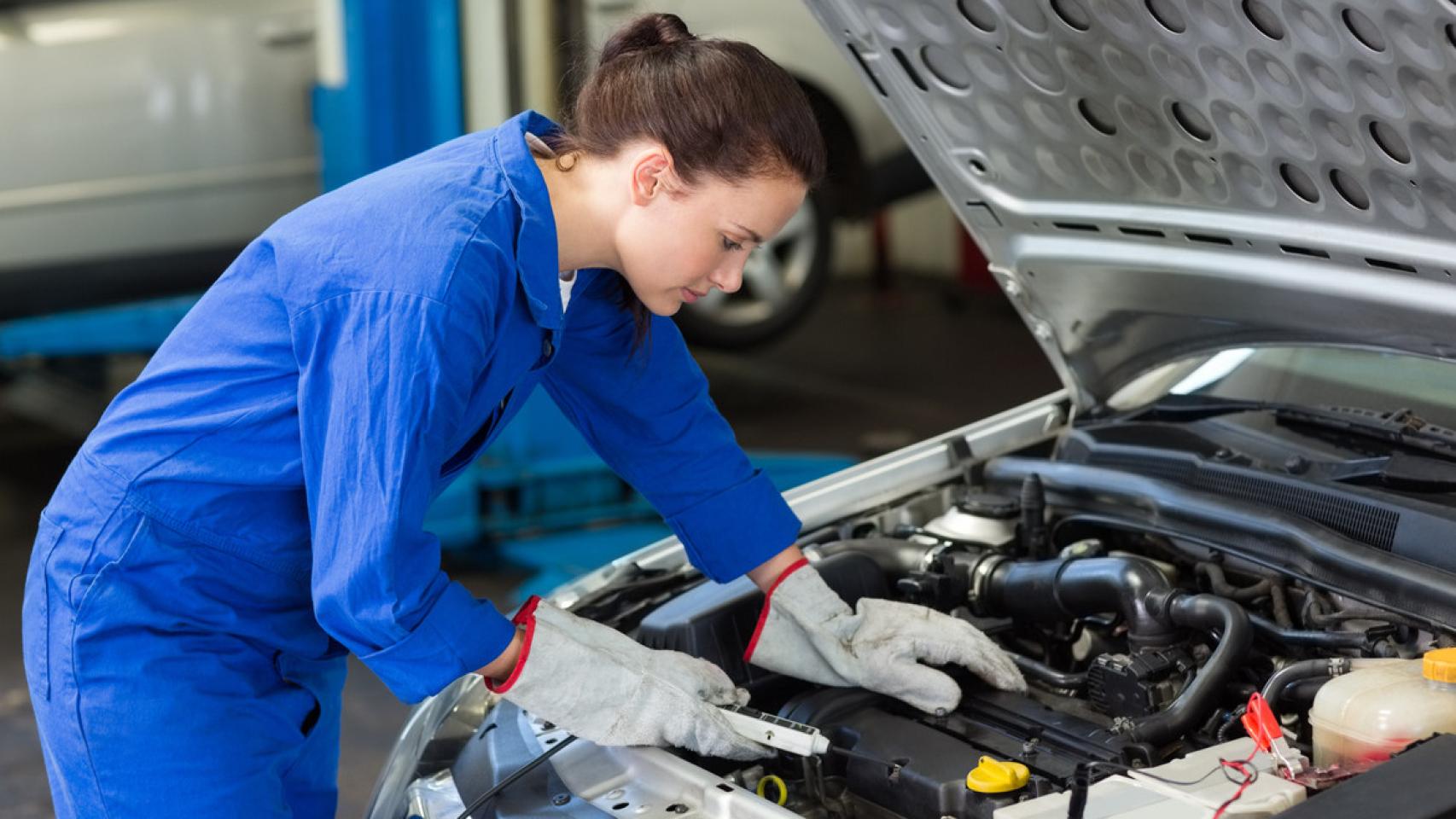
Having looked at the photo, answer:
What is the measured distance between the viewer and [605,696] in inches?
62.4

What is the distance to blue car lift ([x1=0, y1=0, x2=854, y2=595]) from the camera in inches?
154

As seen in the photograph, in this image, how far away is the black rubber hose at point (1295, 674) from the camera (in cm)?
155

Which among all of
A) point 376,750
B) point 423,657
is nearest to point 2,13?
point 376,750

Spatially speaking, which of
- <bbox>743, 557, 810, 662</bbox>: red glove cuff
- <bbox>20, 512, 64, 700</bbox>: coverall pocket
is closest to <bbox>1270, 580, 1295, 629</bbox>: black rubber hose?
<bbox>743, 557, 810, 662</bbox>: red glove cuff

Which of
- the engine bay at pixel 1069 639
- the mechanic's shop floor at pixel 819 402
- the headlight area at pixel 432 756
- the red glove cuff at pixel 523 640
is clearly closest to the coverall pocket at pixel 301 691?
the headlight area at pixel 432 756

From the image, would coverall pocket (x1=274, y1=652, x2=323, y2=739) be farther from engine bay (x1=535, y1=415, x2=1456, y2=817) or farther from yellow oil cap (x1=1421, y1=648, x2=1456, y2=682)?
yellow oil cap (x1=1421, y1=648, x2=1456, y2=682)

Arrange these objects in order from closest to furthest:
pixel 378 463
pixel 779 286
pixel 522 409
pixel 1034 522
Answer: pixel 378 463
pixel 1034 522
pixel 522 409
pixel 779 286

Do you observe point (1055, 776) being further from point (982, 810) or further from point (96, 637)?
point (96, 637)

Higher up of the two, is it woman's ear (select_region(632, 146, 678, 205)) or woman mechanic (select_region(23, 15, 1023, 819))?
woman's ear (select_region(632, 146, 678, 205))

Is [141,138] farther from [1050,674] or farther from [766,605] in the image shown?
[1050,674]

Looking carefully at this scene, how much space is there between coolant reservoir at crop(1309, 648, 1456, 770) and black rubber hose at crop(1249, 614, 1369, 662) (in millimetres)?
147

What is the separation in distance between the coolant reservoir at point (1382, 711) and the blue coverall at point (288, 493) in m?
0.79

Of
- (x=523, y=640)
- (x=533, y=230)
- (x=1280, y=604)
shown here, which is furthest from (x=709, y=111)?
(x=1280, y=604)

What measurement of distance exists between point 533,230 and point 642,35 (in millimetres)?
231
